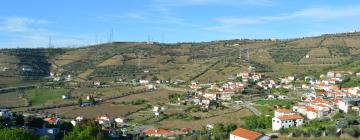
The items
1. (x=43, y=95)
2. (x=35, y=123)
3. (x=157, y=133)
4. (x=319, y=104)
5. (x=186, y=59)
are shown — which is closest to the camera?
(x=35, y=123)

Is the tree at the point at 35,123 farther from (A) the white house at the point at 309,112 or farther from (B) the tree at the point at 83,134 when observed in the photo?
(A) the white house at the point at 309,112

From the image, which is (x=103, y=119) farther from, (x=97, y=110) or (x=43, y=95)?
(x=43, y=95)

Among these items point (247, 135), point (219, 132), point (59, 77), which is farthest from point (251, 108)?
point (59, 77)

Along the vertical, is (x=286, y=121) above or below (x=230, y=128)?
above

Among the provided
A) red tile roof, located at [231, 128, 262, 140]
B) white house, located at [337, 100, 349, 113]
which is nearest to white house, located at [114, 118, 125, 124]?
red tile roof, located at [231, 128, 262, 140]

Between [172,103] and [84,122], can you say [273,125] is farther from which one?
[172,103]

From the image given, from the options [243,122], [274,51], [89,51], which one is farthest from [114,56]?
[243,122]

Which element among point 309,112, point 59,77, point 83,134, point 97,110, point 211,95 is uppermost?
point 59,77
